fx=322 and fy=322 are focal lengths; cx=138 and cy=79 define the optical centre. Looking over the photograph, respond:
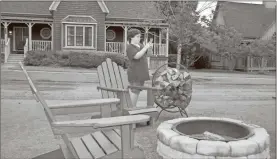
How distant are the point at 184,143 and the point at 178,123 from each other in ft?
2.58

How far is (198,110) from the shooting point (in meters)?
7.57

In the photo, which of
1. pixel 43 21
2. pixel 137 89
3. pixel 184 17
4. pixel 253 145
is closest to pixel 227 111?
pixel 137 89

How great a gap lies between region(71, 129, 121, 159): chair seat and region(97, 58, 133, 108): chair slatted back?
75.6 inches

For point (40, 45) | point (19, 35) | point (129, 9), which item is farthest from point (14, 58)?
point (129, 9)

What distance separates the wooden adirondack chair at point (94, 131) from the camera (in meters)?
2.62

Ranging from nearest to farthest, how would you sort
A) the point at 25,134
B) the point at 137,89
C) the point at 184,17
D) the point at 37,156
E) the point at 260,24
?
the point at 37,156 → the point at 25,134 → the point at 137,89 → the point at 184,17 → the point at 260,24

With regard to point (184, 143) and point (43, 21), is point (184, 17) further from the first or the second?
point (43, 21)

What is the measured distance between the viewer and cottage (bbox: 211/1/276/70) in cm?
2847

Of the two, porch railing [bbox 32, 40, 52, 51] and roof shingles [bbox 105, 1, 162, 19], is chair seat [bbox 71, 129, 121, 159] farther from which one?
roof shingles [bbox 105, 1, 162, 19]

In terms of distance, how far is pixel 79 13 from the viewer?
2327 centimetres

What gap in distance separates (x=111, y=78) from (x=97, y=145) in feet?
8.06

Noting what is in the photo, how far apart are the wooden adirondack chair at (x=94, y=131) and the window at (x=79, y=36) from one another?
65.2 feet

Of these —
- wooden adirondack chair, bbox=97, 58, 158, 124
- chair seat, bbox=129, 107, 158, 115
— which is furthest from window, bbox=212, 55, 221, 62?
chair seat, bbox=129, 107, 158, 115

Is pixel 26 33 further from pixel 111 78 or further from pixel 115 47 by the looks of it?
pixel 111 78
